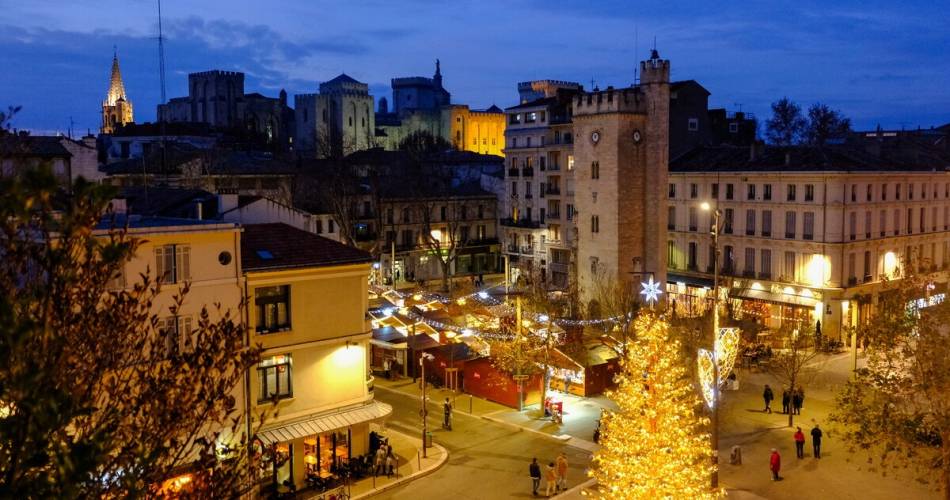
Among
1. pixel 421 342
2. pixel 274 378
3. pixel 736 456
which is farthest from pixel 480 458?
pixel 421 342

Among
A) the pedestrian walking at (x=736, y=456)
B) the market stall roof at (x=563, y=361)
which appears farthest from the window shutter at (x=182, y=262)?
the pedestrian walking at (x=736, y=456)

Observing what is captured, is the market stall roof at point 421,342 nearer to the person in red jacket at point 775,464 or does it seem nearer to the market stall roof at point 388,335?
the market stall roof at point 388,335

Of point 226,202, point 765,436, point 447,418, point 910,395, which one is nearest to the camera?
point 910,395

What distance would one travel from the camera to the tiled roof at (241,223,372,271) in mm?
24797

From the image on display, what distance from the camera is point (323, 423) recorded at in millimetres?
25531

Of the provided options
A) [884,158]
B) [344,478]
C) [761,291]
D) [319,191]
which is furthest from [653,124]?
[344,478]

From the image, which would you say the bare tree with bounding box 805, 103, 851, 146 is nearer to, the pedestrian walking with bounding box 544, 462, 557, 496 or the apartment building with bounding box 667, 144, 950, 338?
the apartment building with bounding box 667, 144, 950, 338

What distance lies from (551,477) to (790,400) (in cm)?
1179

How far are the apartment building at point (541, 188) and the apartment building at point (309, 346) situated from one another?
34788 millimetres

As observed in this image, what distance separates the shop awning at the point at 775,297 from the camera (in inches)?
1843

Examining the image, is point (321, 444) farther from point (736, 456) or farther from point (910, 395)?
point (910, 395)

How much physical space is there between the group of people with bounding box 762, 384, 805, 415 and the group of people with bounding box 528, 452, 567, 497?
10.7m

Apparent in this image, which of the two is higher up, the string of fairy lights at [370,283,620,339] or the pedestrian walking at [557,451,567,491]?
the string of fairy lights at [370,283,620,339]

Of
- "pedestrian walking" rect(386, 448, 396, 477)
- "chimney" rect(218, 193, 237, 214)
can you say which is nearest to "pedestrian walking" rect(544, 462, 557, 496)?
"pedestrian walking" rect(386, 448, 396, 477)
